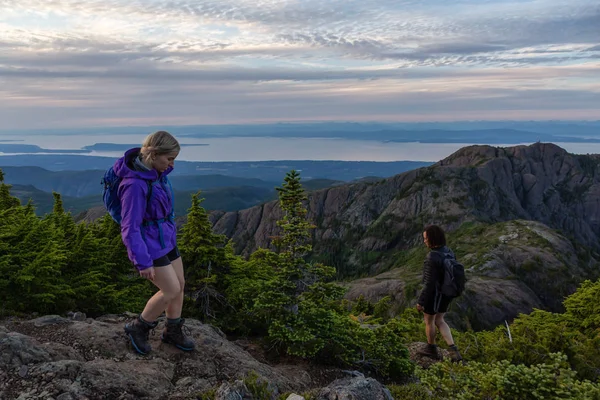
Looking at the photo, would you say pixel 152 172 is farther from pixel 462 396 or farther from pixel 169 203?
pixel 462 396

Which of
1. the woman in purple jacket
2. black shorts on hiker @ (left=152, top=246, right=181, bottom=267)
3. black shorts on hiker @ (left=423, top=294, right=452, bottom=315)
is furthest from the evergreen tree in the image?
black shorts on hiker @ (left=423, top=294, right=452, bottom=315)

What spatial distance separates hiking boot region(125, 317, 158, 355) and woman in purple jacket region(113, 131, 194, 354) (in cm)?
4

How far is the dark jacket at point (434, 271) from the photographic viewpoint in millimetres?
9406

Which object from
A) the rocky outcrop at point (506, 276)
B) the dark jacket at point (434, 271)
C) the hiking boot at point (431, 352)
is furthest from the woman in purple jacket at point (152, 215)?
the rocky outcrop at point (506, 276)

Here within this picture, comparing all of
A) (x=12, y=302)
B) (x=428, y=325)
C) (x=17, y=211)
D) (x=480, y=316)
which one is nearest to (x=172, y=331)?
(x=12, y=302)

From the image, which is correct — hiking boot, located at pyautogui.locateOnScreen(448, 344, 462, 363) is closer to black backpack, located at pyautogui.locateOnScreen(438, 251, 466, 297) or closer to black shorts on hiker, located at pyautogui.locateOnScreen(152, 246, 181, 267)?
black backpack, located at pyautogui.locateOnScreen(438, 251, 466, 297)

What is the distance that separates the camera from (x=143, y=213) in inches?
251

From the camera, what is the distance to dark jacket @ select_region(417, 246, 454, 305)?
9406mm

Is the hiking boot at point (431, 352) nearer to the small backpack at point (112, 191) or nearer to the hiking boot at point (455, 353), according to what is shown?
the hiking boot at point (455, 353)

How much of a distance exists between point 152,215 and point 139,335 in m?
2.43

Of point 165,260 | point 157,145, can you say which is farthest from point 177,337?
point 157,145

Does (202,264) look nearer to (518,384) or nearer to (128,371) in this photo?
(128,371)

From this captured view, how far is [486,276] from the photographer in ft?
361

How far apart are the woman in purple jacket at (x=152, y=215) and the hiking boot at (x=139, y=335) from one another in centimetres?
4
